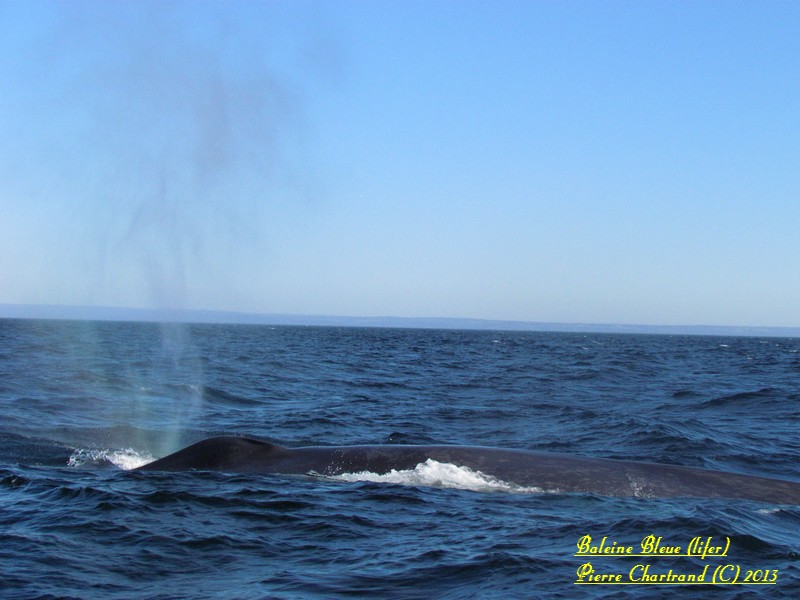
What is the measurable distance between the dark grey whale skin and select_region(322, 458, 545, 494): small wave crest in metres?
0.13

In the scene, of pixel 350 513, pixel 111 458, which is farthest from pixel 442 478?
pixel 111 458

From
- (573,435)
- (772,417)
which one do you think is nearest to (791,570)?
(573,435)

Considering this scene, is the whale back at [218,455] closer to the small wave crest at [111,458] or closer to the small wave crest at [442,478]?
the small wave crest at [111,458]

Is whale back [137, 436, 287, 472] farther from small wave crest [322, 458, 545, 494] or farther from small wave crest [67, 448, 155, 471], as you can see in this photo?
small wave crest [322, 458, 545, 494]

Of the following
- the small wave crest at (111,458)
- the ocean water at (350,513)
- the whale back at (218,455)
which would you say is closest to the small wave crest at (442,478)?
the ocean water at (350,513)

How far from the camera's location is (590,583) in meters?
7.62

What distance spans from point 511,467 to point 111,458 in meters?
6.67

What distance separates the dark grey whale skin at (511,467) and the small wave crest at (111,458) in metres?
1.48

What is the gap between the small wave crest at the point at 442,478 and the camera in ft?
38.3

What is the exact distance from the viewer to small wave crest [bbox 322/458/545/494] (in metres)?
11.7

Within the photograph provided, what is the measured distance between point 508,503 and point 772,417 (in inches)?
592

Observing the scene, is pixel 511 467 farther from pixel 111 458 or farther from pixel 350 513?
pixel 111 458

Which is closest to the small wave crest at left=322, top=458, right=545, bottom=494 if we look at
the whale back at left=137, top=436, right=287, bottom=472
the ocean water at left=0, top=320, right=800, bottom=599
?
the ocean water at left=0, top=320, right=800, bottom=599

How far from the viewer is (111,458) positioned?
14242mm
